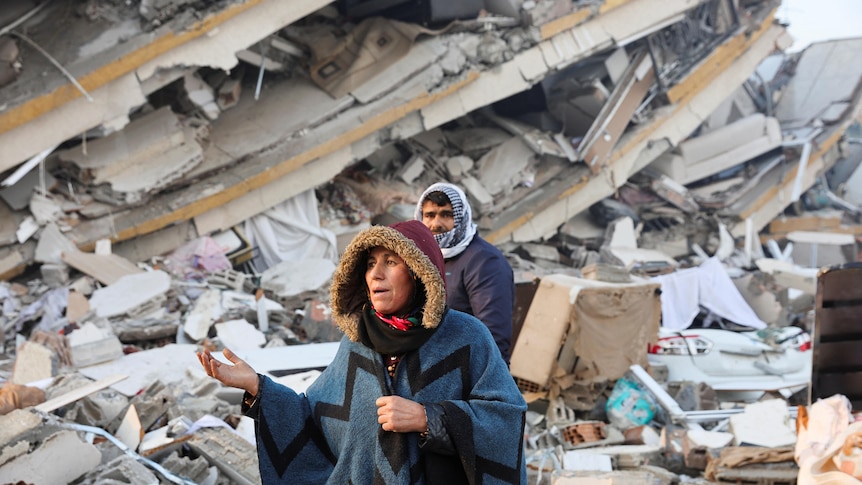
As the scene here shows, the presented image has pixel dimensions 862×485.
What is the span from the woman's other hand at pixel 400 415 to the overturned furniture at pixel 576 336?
395 centimetres

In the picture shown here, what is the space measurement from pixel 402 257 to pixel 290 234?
8.20 metres

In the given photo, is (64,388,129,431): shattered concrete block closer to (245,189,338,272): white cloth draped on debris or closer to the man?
the man

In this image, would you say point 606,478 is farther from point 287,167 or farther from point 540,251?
point 540,251

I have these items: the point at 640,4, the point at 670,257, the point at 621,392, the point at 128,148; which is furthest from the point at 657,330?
the point at 670,257

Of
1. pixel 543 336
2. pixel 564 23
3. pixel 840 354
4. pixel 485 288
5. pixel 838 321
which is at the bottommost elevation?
pixel 543 336

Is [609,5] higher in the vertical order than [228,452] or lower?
higher

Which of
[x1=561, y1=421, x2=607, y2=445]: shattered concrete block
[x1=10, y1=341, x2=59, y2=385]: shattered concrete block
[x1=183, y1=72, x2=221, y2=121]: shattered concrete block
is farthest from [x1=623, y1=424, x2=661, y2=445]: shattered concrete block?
[x1=183, y1=72, x2=221, y2=121]: shattered concrete block

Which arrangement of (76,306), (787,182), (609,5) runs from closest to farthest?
(76,306)
(609,5)
(787,182)

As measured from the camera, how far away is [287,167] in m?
9.22

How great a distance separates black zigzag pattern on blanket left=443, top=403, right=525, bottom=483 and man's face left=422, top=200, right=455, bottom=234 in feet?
4.23

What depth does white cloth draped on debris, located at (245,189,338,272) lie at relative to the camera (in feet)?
31.5

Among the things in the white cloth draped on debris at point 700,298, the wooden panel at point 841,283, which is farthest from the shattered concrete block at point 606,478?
the white cloth draped on debris at point 700,298

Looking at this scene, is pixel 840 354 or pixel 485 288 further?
pixel 840 354

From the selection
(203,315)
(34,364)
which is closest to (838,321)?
(34,364)
